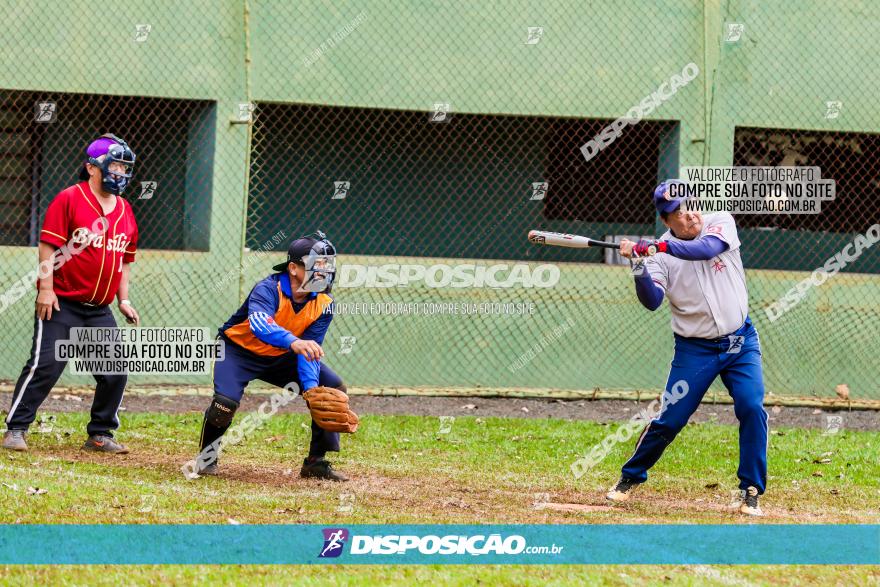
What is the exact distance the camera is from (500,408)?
12586mm

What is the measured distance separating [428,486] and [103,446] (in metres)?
2.56

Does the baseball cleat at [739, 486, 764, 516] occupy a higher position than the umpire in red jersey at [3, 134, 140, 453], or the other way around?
the umpire in red jersey at [3, 134, 140, 453]

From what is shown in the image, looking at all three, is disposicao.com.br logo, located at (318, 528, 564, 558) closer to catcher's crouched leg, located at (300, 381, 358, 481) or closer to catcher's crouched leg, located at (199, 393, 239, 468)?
catcher's crouched leg, located at (300, 381, 358, 481)

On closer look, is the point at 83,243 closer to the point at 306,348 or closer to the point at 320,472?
the point at 306,348

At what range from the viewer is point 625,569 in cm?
553

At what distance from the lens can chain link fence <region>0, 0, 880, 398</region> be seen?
12.7 meters

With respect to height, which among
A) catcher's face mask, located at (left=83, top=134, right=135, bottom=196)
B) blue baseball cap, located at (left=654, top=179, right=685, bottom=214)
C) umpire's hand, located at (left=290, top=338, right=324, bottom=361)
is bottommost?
umpire's hand, located at (left=290, top=338, right=324, bottom=361)

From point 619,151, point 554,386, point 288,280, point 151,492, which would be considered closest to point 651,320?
point 554,386

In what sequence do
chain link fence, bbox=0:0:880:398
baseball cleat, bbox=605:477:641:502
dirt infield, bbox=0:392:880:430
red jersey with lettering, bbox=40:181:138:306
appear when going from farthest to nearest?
chain link fence, bbox=0:0:880:398 → dirt infield, bbox=0:392:880:430 → red jersey with lettering, bbox=40:181:138:306 → baseball cleat, bbox=605:477:641:502

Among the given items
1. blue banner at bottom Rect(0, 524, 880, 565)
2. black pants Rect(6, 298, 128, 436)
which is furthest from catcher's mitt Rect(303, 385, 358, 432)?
black pants Rect(6, 298, 128, 436)

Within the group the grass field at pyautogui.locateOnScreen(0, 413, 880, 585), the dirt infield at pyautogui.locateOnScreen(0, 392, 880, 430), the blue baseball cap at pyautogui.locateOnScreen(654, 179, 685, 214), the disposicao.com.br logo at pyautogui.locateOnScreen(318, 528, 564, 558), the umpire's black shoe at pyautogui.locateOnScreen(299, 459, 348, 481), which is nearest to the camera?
the grass field at pyautogui.locateOnScreen(0, 413, 880, 585)

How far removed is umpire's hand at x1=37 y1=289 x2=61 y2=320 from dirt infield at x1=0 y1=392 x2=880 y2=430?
3.02 m

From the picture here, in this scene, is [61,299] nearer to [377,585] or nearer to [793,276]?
[377,585]

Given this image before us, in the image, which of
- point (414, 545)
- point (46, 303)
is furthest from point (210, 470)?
point (414, 545)
